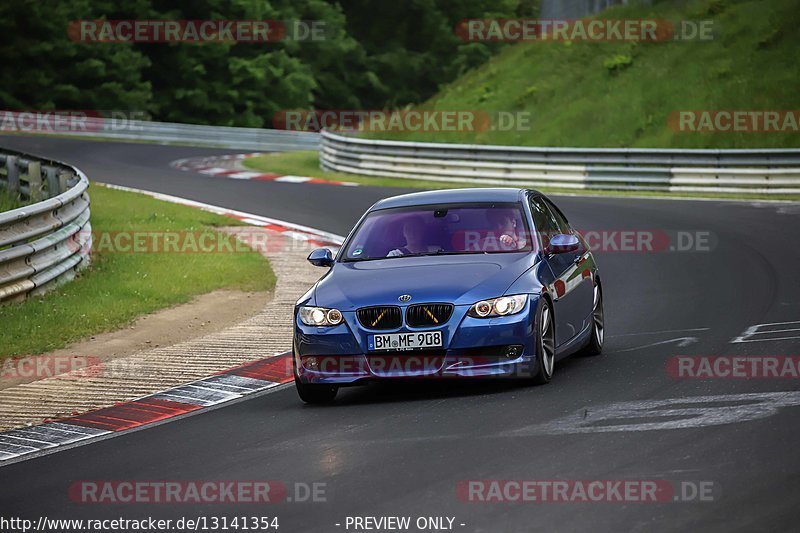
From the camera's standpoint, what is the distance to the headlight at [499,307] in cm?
963

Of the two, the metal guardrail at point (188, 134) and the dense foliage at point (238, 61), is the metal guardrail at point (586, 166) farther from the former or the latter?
the dense foliage at point (238, 61)

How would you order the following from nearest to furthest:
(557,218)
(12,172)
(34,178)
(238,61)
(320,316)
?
(320,316), (557,218), (34,178), (12,172), (238,61)

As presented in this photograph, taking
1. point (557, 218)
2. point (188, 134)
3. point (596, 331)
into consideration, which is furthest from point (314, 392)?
point (188, 134)

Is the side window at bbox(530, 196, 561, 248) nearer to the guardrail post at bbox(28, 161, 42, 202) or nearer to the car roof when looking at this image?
the car roof

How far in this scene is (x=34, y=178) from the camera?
882 inches

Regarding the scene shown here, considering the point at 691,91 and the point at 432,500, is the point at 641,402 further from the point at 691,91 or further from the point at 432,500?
the point at 691,91

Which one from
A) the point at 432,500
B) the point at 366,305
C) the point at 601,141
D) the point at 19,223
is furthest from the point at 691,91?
the point at 432,500

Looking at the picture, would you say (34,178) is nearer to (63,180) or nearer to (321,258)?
(63,180)

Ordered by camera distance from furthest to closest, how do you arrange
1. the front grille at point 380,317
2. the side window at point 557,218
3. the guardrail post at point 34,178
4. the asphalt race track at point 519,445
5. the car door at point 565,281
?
the guardrail post at point 34,178 < the side window at point 557,218 < the car door at point 565,281 < the front grille at point 380,317 < the asphalt race track at point 519,445

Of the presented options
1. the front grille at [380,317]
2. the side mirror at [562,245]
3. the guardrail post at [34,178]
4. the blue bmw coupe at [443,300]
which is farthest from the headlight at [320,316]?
the guardrail post at [34,178]

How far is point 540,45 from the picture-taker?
43062mm

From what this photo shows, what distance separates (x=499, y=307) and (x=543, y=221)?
76.5 inches

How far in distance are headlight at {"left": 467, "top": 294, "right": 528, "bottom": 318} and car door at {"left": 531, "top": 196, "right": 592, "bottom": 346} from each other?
0.64 m

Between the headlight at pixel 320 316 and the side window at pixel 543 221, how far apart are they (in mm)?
1964
